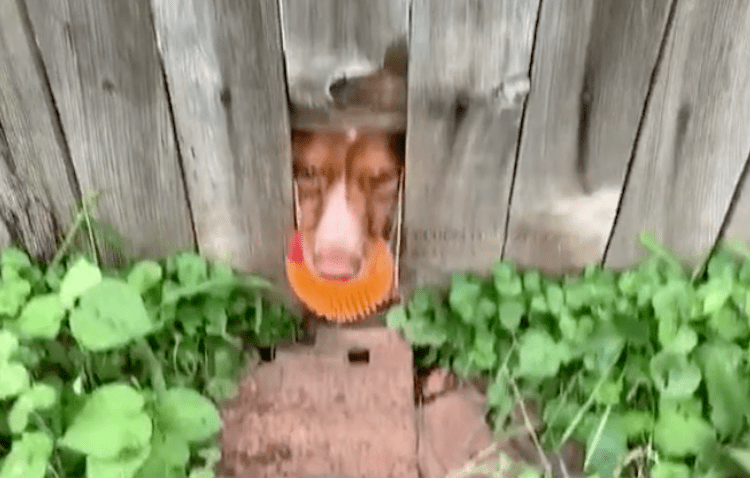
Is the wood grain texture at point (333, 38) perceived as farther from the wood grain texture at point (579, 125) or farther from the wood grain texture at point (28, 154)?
the wood grain texture at point (28, 154)

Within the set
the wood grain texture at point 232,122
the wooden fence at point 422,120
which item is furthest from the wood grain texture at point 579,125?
the wood grain texture at point 232,122

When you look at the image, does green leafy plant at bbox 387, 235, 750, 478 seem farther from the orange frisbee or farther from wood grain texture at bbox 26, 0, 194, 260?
wood grain texture at bbox 26, 0, 194, 260

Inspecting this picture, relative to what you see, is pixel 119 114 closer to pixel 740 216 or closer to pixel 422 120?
pixel 422 120

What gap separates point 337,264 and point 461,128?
22 centimetres

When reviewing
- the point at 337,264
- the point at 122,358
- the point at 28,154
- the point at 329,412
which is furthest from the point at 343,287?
the point at 28,154

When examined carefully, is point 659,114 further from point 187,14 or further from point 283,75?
point 187,14

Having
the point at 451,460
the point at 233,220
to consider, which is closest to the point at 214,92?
the point at 233,220

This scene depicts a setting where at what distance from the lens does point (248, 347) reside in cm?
130

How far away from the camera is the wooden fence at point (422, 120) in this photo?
958 millimetres

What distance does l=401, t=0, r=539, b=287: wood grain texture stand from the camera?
958 mm

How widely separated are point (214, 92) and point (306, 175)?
0.15m

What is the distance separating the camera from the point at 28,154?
3.62 feet

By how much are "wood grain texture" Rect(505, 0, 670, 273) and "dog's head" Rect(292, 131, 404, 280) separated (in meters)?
0.15

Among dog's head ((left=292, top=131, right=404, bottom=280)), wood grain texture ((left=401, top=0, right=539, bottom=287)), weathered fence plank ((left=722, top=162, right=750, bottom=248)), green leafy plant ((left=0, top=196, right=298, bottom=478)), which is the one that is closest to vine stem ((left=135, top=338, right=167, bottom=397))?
green leafy plant ((left=0, top=196, right=298, bottom=478))
